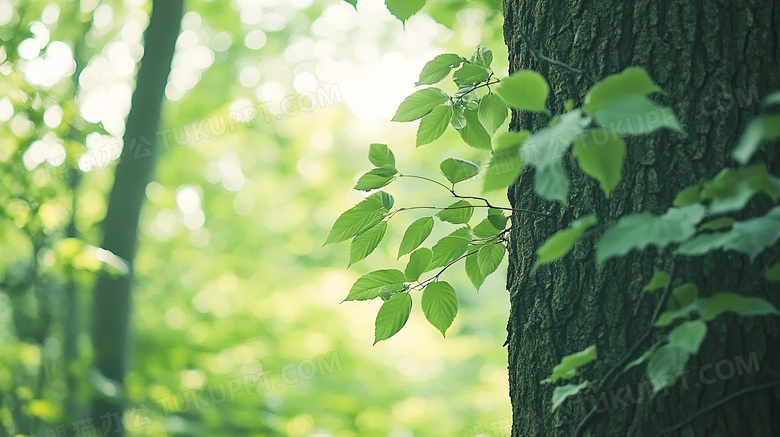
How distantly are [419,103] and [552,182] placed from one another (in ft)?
1.94

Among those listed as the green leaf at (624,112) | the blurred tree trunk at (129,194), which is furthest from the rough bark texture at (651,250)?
the blurred tree trunk at (129,194)

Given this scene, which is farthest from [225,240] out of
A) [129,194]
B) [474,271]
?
[474,271]

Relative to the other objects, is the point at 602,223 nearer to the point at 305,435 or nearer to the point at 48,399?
the point at 48,399

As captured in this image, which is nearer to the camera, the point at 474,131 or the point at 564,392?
the point at 564,392

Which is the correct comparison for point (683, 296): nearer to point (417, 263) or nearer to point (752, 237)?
point (752, 237)

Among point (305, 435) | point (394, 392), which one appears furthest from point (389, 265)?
point (305, 435)

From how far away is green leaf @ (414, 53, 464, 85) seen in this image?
4.05 ft

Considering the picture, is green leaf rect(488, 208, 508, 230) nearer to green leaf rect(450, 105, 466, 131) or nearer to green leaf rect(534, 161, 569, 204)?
green leaf rect(450, 105, 466, 131)

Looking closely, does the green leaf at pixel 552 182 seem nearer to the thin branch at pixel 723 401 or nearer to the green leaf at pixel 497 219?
the thin branch at pixel 723 401

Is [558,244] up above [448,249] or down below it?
below

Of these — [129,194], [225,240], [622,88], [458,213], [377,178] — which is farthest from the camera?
[225,240]

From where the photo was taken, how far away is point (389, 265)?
8.73 m

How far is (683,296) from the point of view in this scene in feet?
2.87

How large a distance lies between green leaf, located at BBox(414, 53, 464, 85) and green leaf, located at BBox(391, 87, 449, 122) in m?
0.03
